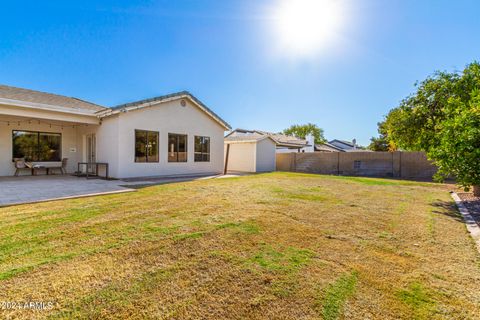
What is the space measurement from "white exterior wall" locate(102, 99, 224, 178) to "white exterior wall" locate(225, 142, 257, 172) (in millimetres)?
3482

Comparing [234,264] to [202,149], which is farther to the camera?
[202,149]

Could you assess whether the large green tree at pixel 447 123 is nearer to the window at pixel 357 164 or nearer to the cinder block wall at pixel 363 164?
the cinder block wall at pixel 363 164

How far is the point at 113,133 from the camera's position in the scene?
1104cm

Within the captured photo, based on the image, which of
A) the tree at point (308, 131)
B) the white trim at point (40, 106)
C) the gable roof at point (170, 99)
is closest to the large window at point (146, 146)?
A: the gable roof at point (170, 99)

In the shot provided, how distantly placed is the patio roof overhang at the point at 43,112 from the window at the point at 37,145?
2.08m

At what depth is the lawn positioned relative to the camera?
2.07 metres

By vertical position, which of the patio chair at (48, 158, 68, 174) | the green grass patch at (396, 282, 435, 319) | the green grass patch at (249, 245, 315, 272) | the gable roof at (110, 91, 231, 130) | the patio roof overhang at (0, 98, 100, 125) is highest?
the gable roof at (110, 91, 231, 130)

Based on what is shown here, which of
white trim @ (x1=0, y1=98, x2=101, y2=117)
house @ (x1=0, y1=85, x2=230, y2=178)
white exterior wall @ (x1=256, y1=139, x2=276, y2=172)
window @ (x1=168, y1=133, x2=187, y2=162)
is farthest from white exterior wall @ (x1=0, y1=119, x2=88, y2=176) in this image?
white exterior wall @ (x1=256, y1=139, x2=276, y2=172)

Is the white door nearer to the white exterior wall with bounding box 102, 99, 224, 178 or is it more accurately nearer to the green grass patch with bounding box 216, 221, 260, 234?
the white exterior wall with bounding box 102, 99, 224, 178

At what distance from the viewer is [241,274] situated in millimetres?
2613

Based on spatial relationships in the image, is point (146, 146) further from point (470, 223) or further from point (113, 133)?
point (470, 223)

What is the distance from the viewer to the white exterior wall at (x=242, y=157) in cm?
1845

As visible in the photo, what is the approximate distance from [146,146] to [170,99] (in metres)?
2.85

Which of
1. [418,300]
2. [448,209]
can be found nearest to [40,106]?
[418,300]
